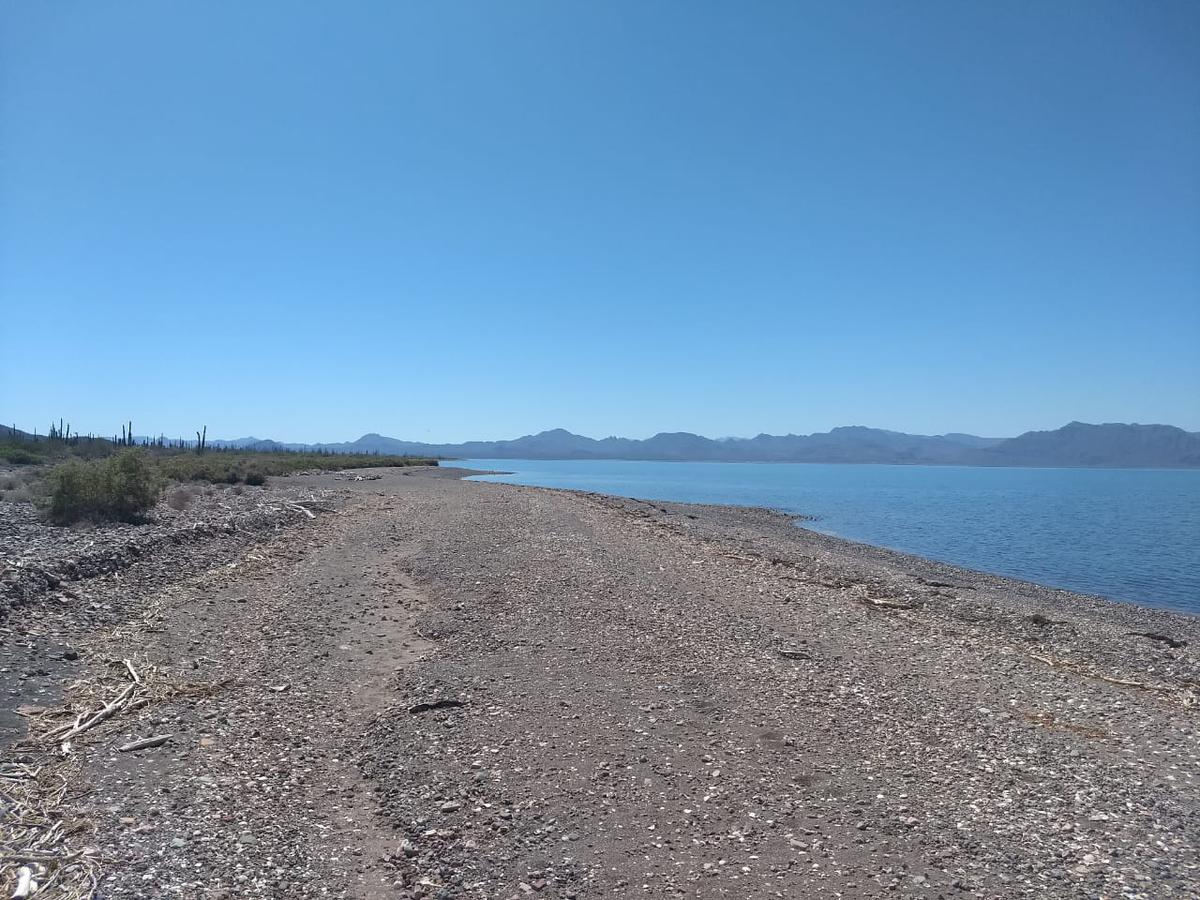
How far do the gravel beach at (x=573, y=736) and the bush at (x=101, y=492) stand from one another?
9.43 ft

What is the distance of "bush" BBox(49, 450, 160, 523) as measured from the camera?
1930cm

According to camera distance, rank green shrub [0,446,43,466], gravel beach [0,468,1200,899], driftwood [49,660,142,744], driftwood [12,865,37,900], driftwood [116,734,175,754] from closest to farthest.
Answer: driftwood [12,865,37,900]
gravel beach [0,468,1200,899]
driftwood [116,734,175,754]
driftwood [49,660,142,744]
green shrub [0,446,43,466]

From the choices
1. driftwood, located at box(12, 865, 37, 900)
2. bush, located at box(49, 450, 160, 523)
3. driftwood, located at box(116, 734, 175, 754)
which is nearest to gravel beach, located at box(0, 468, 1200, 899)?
driftwood, located at box(116, 734, 175, 754)

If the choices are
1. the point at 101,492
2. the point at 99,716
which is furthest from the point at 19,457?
the point at 99,716

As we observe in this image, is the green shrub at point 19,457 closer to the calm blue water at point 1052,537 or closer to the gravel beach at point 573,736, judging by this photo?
the gravel beach at point 573,736

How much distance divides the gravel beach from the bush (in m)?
2.87

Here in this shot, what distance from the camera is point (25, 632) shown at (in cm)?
1030

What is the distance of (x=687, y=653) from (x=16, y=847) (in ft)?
25.3

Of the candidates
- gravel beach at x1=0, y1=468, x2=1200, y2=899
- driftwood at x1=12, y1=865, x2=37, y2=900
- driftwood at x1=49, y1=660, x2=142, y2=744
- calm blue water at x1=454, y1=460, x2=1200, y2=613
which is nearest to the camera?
driftwood at x1=12, y1=865, x2=37, y2=900

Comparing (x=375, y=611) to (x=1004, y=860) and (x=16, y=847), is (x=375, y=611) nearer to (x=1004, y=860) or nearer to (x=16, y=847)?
(x=16, y=847)

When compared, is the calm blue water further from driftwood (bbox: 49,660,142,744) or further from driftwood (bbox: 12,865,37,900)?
driftwood (bbox: 12,865,37,900)

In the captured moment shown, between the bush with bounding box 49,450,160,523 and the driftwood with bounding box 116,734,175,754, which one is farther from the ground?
the bush with bounding box 49,450,160,523

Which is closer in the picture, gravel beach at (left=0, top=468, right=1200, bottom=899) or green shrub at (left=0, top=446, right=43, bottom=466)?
gravel beach at (left=0, top=468, right=1200, bottom=899)

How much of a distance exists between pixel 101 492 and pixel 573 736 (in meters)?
17.0
